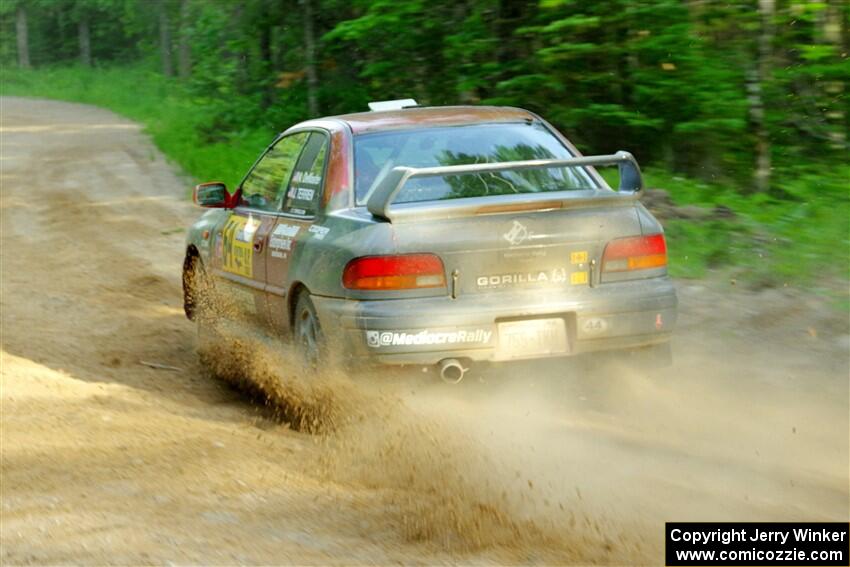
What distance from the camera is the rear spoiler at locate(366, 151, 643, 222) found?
18.5 feet

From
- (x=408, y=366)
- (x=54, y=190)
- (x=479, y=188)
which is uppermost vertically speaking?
(x=479, y=188)

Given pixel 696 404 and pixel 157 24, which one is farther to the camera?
pixel 157 24

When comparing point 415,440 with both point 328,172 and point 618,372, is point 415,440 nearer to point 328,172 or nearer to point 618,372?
point 618,372

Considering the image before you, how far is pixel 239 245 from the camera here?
292 inches

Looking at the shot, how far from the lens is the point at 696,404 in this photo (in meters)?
6.25

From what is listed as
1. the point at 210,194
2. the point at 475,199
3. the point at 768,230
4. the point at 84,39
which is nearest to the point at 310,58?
the point at 768,230

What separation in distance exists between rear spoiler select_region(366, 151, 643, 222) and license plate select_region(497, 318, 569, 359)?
55cm

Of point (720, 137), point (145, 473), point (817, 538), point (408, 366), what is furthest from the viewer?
point (720, 137)

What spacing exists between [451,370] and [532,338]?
16.5 inches

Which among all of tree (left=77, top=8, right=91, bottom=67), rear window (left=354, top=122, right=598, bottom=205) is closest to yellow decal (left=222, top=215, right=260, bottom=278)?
rear window (left=354, top=122, right=598, bottom=205)

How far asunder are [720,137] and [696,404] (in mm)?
6819

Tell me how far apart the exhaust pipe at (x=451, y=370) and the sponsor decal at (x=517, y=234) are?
626mm

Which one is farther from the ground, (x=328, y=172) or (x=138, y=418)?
(x=328, y=172)

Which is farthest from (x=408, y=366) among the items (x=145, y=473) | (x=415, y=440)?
(x=145, y=473)
